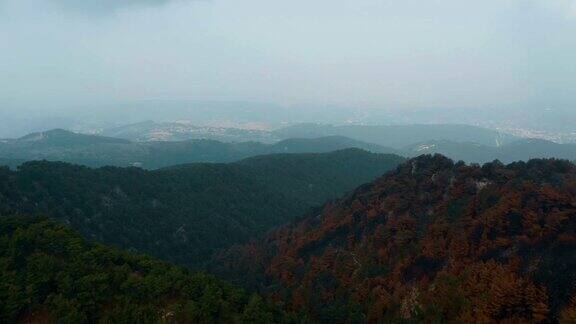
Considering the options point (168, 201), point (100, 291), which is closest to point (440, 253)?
point (100, 291)

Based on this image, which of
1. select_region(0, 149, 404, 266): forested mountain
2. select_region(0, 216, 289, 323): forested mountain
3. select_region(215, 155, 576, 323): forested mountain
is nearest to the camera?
select_region(215, 155, 576, 323): forested mountain

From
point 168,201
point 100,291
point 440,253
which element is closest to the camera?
point 100,291

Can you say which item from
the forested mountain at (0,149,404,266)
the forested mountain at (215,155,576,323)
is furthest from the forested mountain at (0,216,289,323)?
the forested mountain at (0,149,404,266)

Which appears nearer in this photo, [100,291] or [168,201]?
[100,291]

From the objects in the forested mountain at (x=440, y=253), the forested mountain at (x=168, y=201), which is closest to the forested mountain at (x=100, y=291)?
the forested mountain at (x=440, y=253)

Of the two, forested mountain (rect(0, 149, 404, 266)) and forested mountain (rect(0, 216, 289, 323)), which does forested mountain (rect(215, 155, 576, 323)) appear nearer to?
forested mountain (rect(0, 216, 289, 323))

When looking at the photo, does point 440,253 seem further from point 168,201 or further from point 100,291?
point 168,201

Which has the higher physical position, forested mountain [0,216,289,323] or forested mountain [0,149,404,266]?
forested mountain [0,216,289,323]
